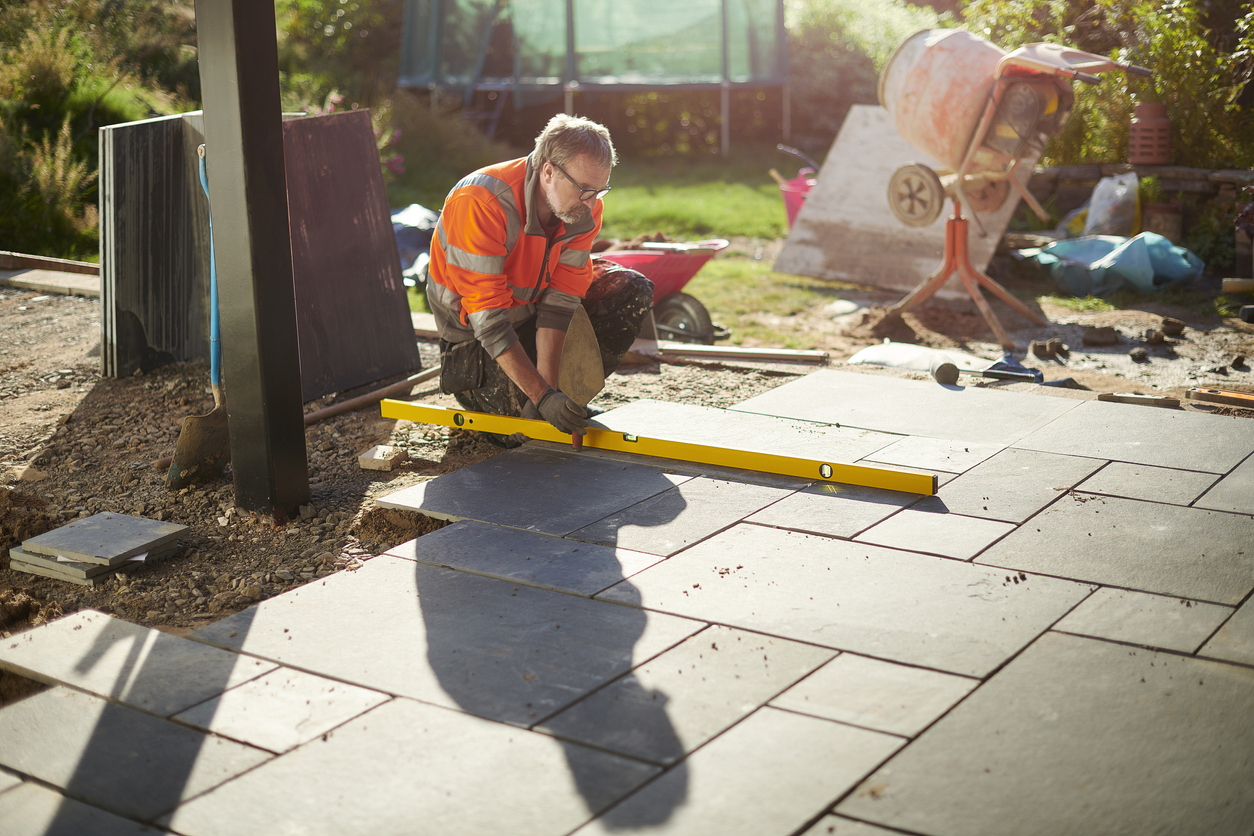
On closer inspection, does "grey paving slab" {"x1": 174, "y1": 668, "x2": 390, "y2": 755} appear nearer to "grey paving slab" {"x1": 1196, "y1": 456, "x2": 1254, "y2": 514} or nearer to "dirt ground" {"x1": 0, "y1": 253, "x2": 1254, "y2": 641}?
"dirt ground" {"x1": 0, "y1": 253, "x2": 1254, "y2": 641}

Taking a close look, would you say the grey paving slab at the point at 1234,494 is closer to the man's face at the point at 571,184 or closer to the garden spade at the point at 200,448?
the man's face at the point at 571,184

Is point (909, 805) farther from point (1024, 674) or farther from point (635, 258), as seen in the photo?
point (635, 258)

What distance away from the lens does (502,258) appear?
3.90m

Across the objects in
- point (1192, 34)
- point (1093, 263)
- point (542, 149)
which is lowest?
point (1093, 263)

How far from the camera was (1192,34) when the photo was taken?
28.5 feet

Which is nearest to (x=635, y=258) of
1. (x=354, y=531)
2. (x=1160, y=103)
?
(x=354, y=531)

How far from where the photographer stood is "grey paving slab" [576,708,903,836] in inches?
80.3

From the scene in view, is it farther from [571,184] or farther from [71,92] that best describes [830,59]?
[571,184]

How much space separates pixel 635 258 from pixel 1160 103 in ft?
16.7

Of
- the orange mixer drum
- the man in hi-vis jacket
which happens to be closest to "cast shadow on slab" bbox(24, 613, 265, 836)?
the man in hi-vis jacket

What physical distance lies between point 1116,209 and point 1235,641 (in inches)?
260

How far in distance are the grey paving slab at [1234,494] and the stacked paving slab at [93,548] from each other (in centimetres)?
340

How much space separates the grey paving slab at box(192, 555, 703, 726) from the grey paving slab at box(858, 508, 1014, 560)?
856 millimetres

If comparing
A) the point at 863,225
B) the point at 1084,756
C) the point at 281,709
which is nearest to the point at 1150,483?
the point at 1084,756
